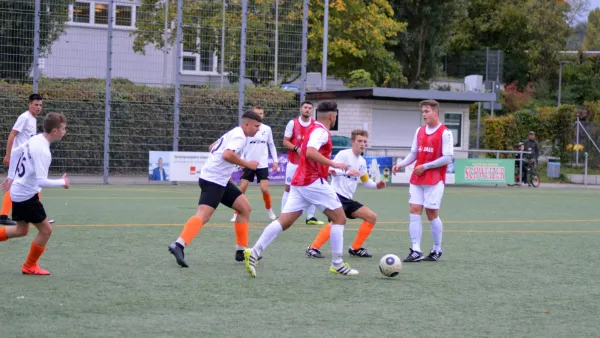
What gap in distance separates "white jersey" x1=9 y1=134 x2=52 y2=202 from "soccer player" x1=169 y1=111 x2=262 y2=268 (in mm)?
1663

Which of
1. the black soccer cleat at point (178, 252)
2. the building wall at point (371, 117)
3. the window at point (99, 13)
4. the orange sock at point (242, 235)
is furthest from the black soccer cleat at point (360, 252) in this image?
the building wall at point (371, 117)

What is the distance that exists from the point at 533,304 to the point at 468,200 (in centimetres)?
1515

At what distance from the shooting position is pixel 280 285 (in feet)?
29.6

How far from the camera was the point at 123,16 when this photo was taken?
26.8 metres

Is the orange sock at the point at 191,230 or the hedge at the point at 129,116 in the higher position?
the hedge at the point at 129,116

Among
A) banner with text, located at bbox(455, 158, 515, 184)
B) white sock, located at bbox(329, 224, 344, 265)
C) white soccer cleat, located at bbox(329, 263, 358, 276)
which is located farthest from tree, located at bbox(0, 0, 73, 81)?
white soccer cleat, located at bbox(329, 263, 358, 276)

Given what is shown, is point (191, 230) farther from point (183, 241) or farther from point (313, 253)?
point (313, 253)

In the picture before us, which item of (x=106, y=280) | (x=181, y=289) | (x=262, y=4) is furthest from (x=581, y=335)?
(x=262, y=4)

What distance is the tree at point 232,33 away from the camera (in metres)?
26.9

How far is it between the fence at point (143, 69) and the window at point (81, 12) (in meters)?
0.03

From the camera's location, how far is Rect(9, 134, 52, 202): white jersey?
8.99 m

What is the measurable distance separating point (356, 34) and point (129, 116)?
18.9 m

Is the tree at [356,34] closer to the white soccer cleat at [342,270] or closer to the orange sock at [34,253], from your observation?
the white soccer cleat at [342,270]

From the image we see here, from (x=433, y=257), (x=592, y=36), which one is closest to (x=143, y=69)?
(x=433, y=257)
